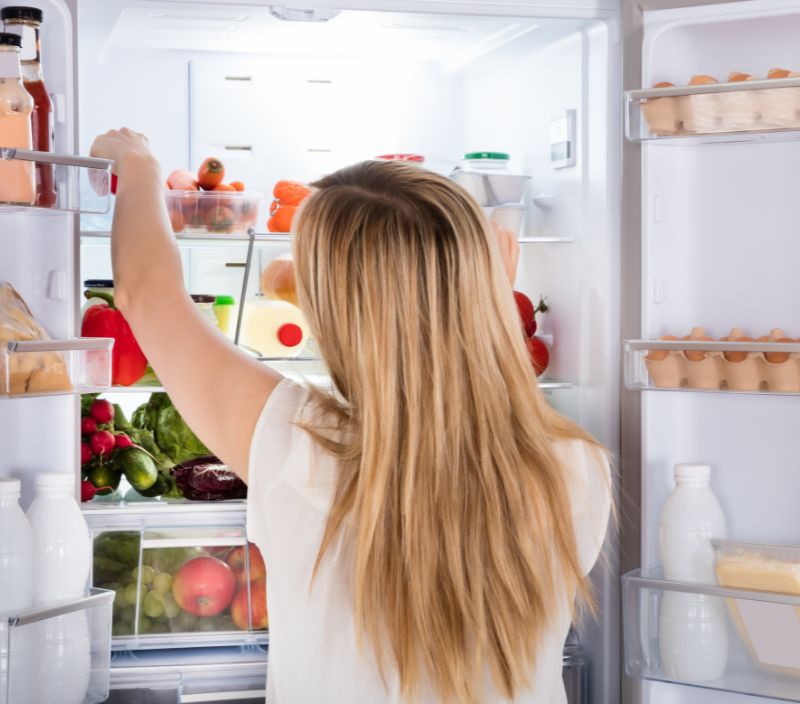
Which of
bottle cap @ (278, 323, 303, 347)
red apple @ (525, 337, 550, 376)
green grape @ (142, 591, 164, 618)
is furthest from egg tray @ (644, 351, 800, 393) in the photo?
green grape @ (142, 591, 164, 618)

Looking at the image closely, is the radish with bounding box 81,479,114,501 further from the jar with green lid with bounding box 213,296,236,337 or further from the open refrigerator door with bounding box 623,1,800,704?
the open refrigerator door with bounding box 623,1,800,704

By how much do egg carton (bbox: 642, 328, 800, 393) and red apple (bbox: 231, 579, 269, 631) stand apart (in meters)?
0.87

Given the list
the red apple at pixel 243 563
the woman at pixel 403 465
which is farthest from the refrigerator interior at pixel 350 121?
the woman at pixel 403 465

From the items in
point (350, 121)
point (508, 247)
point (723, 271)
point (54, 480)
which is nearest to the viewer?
point (54, 480)

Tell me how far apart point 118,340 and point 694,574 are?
3.68 ft

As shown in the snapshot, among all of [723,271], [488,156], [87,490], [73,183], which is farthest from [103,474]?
[723,271]

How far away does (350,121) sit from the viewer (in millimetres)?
2424

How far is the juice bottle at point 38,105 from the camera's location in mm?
1526

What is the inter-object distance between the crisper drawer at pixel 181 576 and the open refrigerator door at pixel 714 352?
29.1 inches

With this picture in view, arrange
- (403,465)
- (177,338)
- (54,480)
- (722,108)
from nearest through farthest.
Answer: (403,465) < (177,338) < (54,480) < (722,108)

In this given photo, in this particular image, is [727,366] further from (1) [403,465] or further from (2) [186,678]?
(2) [186,678]

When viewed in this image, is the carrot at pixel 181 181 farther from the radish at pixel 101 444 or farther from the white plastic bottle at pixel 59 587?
the white plastic bottle at pixel 59 587

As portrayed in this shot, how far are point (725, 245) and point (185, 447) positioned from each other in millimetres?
1117

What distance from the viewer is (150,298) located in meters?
1.29
